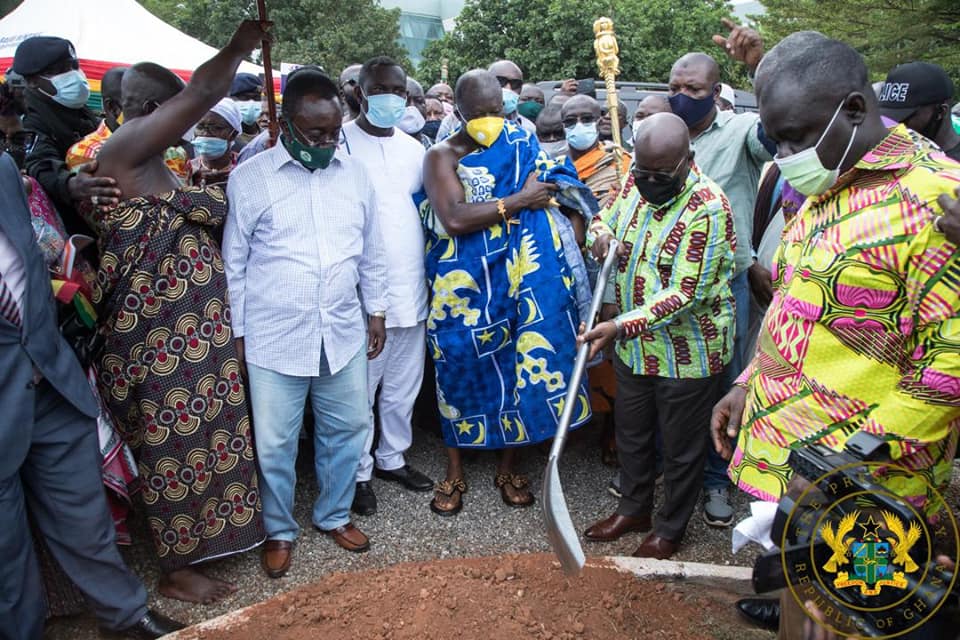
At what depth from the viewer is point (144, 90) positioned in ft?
8.88

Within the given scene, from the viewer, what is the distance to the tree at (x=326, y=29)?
20344mm

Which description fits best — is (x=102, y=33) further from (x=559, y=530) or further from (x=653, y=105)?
(x=559, y=530)

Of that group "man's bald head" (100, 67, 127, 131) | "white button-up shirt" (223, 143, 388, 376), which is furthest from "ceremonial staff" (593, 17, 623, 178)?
"man's bald head" (100, 67, 127, 131)

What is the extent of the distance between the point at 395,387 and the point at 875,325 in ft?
8.43

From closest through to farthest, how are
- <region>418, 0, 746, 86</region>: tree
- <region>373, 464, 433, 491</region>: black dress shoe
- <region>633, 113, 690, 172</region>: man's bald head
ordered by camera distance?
<region>633, 113, 690, 172</region>: man's bald head < <region>373, 464, 433, 491</region>: black dress shoe < <region>418, 0, 746, 86</region>: tree

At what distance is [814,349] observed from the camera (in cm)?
173

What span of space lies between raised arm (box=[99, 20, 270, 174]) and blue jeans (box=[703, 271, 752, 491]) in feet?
8.39

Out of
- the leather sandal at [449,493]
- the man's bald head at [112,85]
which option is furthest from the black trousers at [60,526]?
the man's bald head at [112,85]

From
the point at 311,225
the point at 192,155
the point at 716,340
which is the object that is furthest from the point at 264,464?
the point at 192,155

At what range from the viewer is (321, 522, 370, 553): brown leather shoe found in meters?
3.27

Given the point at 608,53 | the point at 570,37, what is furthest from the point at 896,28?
the point at 608,53

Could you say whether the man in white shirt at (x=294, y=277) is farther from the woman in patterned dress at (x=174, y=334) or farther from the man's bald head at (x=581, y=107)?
the man's bald head at (x=581, y=107)

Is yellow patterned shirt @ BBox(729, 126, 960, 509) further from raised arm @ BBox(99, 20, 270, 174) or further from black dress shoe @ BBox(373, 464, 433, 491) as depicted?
black dress shoe @ BBox(373, 464, 433, 491)

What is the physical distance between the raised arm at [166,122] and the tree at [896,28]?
11454 millimetres
